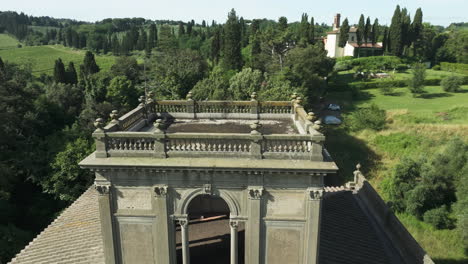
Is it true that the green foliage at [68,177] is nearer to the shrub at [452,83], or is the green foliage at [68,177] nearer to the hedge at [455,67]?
the shrub at [452,83]

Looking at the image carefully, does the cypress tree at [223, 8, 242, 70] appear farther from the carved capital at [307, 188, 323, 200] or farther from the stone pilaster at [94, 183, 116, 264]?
the carved capital at [307, 188, 323, 200]

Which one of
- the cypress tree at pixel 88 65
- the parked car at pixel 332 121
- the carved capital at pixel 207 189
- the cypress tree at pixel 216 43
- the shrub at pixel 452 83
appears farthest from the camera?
the cypress tree at pixel 216 43

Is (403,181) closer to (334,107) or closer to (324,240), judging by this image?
(324,240)

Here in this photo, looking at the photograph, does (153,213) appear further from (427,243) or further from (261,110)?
(427,243)

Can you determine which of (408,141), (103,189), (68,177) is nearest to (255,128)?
(103,189)

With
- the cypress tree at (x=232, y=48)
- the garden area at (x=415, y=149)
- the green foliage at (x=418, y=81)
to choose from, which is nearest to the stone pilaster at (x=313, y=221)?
the garden area at (x=415, y=149)

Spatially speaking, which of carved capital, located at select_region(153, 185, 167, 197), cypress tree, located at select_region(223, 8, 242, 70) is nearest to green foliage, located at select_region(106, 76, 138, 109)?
cypress tree, located at select_region(223, 8, 242, 70)
